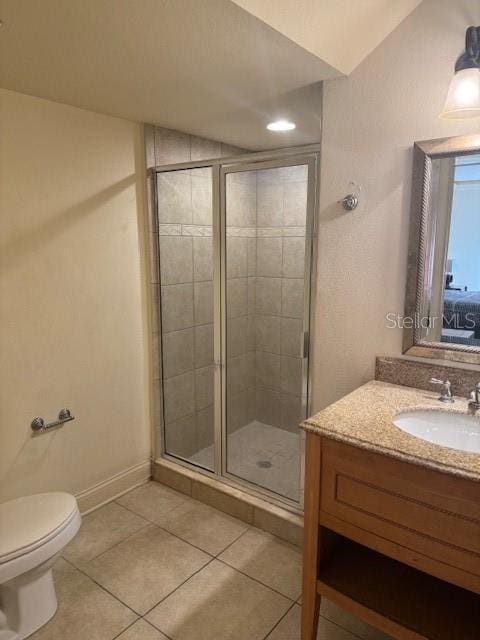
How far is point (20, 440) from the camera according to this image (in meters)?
2.06

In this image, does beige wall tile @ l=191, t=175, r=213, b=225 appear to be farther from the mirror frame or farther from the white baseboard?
the white baseboard

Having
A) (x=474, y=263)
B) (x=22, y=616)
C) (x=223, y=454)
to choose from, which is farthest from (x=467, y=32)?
(x=22, y=616)

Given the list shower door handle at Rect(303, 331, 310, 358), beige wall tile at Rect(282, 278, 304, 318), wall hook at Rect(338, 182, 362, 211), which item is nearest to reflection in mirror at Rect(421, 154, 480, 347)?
wall hook at Rect(338, 182, 362, 211)

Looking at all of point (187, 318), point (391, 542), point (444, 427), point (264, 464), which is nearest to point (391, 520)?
point (391, 542)

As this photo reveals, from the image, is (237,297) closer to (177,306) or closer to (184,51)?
(177,306)

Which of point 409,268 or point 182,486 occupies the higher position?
point 409,268

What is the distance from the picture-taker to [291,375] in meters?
3.16

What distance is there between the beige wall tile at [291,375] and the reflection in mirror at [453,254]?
1506 millimetres

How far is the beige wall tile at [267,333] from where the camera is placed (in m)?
3.20

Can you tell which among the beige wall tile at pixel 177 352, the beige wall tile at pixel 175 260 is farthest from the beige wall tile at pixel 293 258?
the beige wall tile at pixel 177 352

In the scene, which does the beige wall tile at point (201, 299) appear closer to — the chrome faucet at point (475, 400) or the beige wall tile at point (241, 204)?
the beige wall tile at point (241, 204)

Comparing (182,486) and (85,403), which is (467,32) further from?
(182,486)

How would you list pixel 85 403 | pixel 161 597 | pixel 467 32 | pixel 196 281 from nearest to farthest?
pixel 467 32
pixel 161 597
pixel 85 403
pixel 196 281

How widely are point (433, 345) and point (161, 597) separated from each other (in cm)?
152
